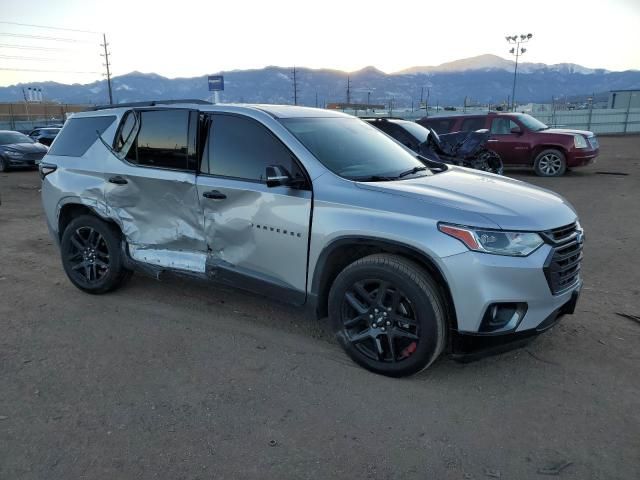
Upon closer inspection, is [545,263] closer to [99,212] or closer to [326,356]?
[326,356]

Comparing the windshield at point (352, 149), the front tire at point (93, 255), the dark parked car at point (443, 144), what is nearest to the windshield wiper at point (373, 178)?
the windshield at point (352, 149)

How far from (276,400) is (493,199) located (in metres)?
1.96

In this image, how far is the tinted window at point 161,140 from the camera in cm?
427

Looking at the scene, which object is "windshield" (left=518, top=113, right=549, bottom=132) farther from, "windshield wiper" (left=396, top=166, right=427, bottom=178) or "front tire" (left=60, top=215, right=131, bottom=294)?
"front tire" (left=60, top=215, right=131, bottom=294)

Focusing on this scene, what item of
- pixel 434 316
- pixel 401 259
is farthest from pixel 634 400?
pixel 401 259

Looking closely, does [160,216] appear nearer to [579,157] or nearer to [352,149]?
[352,149]

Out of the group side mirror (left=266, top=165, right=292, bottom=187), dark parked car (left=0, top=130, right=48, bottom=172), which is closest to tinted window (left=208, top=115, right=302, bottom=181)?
side mirror (left=266, top=165, right=292, bottom=187)

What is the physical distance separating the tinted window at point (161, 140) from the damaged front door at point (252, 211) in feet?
0.97

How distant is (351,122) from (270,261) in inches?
64.9

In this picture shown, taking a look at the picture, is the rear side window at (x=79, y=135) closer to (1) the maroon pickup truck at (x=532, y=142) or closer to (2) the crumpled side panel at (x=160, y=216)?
(2) the crumpled side panel at (x=160, y=216)

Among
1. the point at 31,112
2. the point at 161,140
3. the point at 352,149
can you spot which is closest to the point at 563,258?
the point at 352,149

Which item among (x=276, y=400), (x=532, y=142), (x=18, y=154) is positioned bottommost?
(x=276, y=400)

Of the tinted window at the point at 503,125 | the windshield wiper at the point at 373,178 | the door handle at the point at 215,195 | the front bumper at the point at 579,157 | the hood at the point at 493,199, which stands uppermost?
the tinted window at the point at 503,125

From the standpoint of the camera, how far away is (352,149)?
405 centimetres
